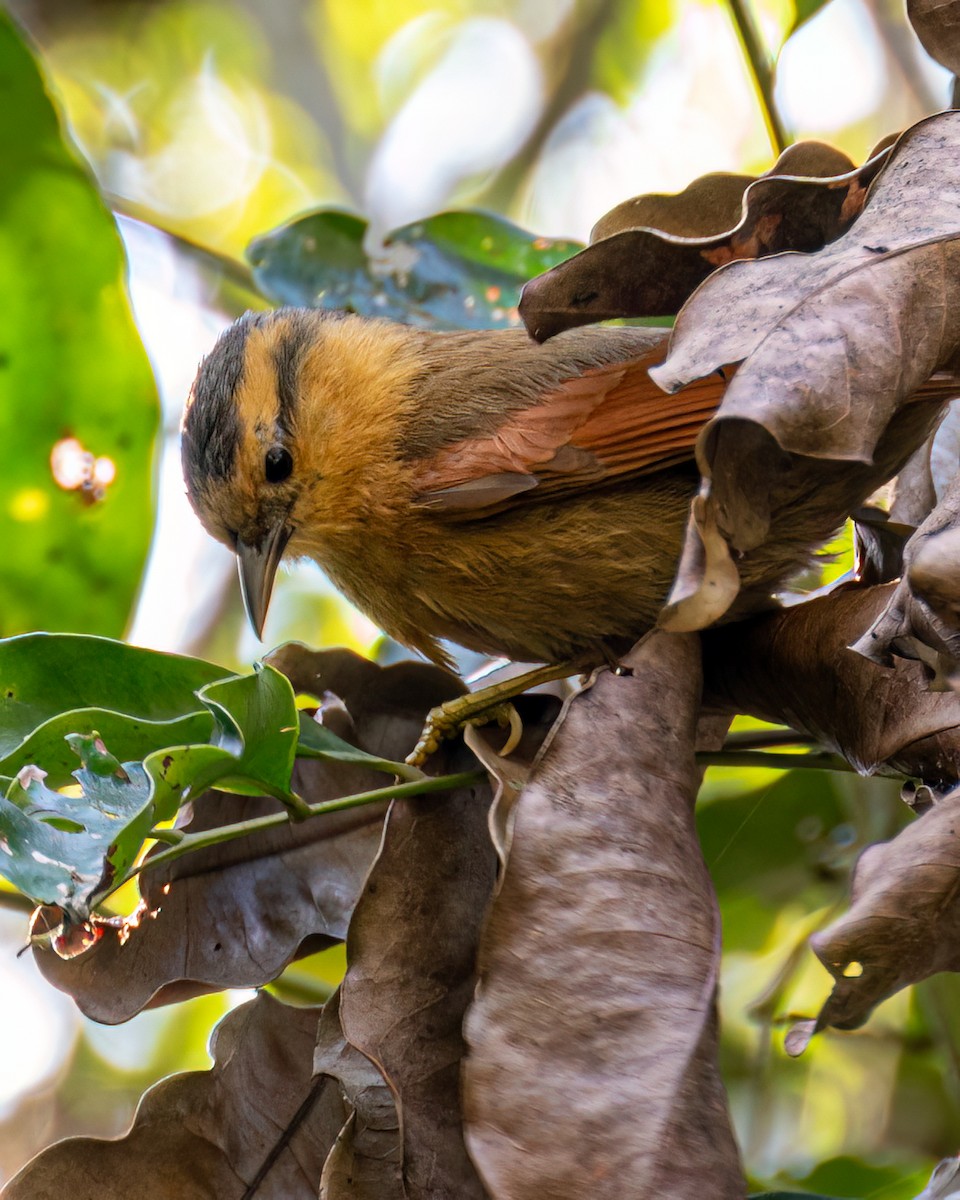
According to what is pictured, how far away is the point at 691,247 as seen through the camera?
1670 mm

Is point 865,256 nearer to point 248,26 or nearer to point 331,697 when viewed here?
point 331,697

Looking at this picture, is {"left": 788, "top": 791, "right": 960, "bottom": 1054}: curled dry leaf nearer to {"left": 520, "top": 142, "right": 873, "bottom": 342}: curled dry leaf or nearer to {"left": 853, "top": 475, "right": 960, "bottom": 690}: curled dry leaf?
{"left": 853, "top": 475, "right": 960, "bottom": 690}: curled dry leaf

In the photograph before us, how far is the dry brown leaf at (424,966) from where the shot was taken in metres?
1.54

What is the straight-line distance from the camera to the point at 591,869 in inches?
52.9

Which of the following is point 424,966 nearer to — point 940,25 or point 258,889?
point 258,889

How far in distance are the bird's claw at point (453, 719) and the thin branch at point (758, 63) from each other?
1.36 meters

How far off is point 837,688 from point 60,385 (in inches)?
82.7

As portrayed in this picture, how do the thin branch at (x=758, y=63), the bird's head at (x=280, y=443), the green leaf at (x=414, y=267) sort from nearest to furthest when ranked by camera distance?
the thin branch at (x=758, y=63) < the bird's head at (x=280, y=443) < the green leaf at (x=414, y=267)

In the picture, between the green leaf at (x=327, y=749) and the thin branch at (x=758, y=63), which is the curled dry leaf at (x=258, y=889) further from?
the thin branch at (x=758, y=63)

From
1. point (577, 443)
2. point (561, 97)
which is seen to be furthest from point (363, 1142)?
point (561, 97)

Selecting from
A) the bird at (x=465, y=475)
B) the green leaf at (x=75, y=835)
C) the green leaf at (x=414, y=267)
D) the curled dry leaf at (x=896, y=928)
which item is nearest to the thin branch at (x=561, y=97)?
the green leaf at (x=414, y=267)

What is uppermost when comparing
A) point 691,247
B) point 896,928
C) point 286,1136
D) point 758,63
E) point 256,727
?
point 691,247

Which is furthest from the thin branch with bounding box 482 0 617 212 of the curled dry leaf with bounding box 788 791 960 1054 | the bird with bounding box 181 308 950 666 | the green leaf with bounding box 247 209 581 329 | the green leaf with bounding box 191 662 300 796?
the curled dry leaf with bounding box 788 791 960 1054

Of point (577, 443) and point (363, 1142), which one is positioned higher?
point (577, 443)
